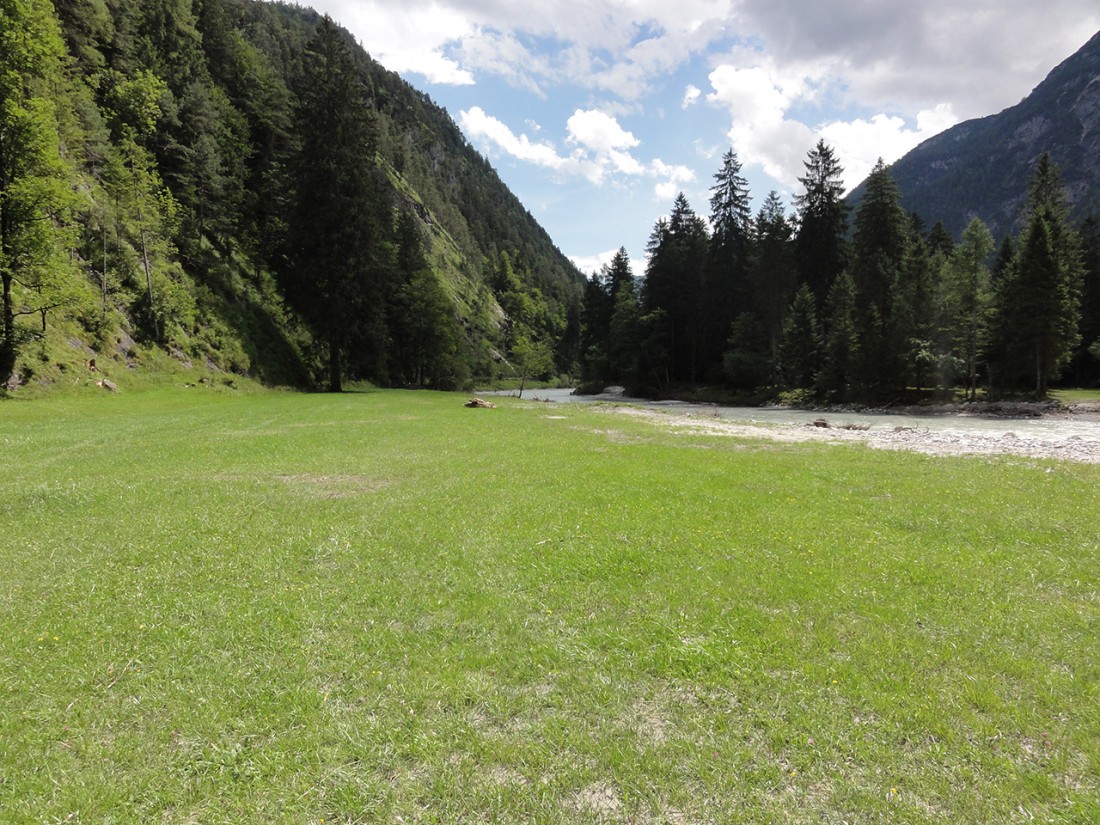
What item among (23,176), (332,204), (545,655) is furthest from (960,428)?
(23,176)

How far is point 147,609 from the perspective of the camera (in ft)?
22.0

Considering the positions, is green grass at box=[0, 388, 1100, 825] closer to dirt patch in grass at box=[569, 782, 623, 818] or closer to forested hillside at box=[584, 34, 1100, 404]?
dirt patch in grass at box=[569, 782, 623, 818]

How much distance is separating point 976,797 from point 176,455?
19768mm

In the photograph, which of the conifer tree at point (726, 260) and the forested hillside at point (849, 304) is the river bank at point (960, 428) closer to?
the forested hillside at point (849, 304)

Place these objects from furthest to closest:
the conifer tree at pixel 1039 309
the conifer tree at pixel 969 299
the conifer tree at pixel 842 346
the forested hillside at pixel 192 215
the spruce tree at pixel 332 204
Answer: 1. the conifer tree at pixel 842 346
2. the conifer tree at pixel 969 299
3. the spruce tree at pixel 332 204
4. the conifer tree at pixel 1039 309
5. the forested hillside at pixel 192 215

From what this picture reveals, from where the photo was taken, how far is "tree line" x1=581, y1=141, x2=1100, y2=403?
156 ft

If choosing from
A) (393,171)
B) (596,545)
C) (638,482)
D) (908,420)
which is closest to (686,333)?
(908,420)

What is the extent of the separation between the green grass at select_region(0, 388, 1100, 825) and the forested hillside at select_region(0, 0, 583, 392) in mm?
26920

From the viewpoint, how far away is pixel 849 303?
53750 millimetres

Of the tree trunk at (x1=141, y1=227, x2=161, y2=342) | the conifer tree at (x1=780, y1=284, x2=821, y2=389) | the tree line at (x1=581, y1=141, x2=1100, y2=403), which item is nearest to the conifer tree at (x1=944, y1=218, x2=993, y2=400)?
the tree line at (x1=581, y1=141, x2=1100, y2=403)

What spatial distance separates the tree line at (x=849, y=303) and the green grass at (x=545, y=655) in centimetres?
4393

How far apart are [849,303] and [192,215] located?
6582cm

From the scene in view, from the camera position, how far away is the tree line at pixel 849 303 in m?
47.4

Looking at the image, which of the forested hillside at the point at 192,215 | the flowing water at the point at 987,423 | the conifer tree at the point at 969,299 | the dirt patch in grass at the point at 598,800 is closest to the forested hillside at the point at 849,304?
the conifer tree at the point at 969,299
